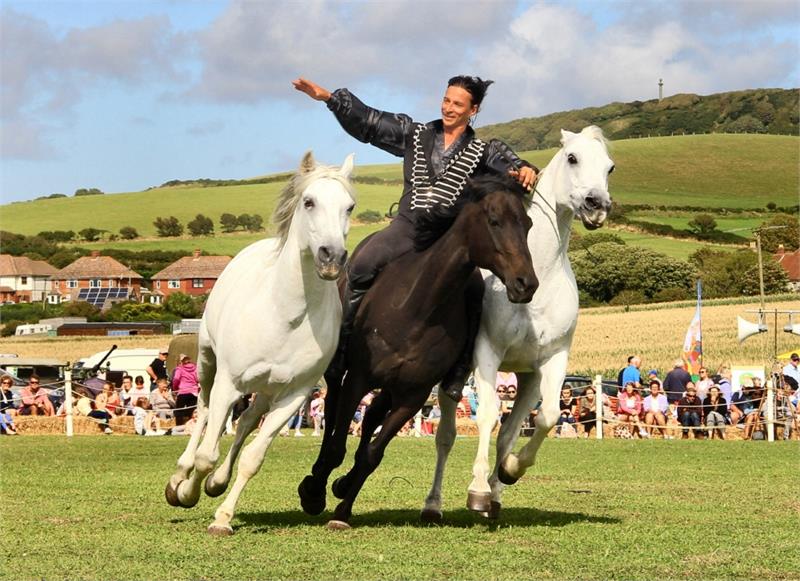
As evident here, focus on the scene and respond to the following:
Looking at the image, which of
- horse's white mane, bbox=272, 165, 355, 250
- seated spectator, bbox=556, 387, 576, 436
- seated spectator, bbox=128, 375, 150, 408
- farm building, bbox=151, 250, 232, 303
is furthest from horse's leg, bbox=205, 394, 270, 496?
farm building, bbox=151, 250, 232, 303

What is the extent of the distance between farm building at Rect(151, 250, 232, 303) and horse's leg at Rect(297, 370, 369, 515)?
226 feet

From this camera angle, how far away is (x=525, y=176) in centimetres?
855

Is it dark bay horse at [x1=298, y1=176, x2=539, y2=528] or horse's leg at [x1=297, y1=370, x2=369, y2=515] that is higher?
dark bay horse at [x1=298, y1=176, x2=539, y2=528]

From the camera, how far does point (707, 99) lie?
151 metres

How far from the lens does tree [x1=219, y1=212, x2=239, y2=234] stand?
312 feet

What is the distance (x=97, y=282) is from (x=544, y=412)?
283ft

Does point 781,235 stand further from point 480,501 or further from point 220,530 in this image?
point 220,530

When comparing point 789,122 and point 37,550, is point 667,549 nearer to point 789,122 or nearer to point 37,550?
point 37,550

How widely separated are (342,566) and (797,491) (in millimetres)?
6752

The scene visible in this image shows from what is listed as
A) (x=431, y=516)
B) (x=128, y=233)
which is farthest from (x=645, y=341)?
(x=128, y=233)

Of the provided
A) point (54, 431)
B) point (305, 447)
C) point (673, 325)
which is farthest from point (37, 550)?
point (673, 325)

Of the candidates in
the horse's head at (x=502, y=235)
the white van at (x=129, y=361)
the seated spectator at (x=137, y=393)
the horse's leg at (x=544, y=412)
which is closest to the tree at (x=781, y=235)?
the white van at (x=129, y=361)

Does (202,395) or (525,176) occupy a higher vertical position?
(525,176)

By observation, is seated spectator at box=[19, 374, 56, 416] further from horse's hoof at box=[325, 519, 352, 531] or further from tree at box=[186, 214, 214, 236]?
tree at box=[186, 214, 214, 236]
